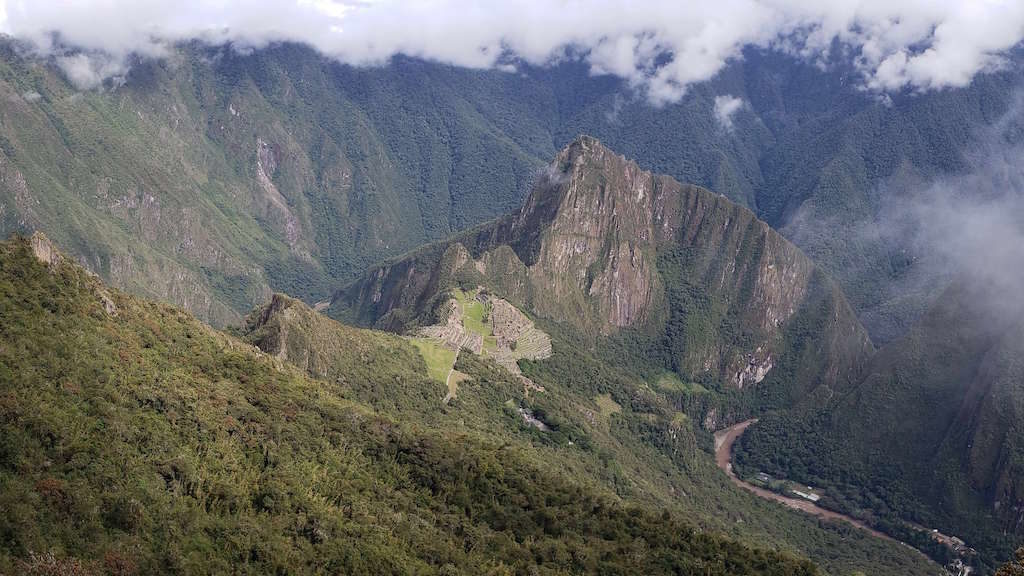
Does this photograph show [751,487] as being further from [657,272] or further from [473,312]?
[657,272]

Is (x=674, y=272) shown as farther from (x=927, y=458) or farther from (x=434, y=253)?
(x=927, y=458)

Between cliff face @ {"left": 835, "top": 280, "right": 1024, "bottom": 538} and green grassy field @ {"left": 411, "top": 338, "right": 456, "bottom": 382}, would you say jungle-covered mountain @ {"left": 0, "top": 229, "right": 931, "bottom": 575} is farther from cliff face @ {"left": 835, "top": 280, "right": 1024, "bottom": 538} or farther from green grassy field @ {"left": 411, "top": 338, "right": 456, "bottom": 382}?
cliff face @ {"left": 835, "top": 280, "right": 1024, "bottom": 538}

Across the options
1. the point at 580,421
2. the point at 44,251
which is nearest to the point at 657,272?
the point at 580,421

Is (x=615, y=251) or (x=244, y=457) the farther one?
(x=615, y=251)

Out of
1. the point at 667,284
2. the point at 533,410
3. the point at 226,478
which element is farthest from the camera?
the point at 667,284

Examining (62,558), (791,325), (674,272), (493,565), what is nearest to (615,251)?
(674,272)

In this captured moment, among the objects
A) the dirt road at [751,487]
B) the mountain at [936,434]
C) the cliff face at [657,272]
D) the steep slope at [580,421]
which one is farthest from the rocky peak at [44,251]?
the mountain at [936,434]
